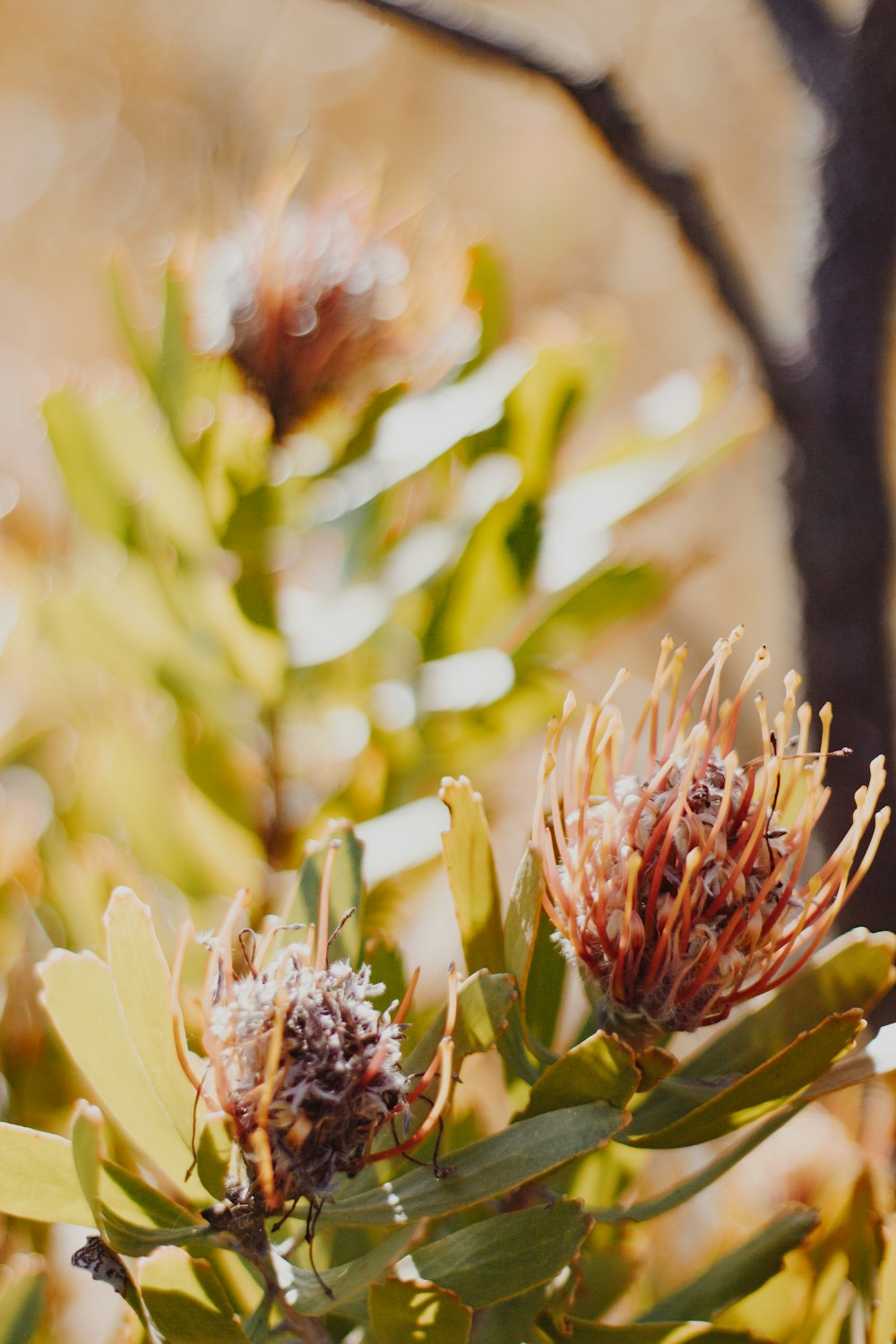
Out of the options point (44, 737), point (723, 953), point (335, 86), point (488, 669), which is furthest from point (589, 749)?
point (335, 86)

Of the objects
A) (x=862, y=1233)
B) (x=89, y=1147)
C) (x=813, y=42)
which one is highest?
(x=813, y=42)

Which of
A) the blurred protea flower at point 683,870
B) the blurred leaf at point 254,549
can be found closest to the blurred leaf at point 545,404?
the blurred leaf at point 254,549

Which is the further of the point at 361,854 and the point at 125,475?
the point at 125,475

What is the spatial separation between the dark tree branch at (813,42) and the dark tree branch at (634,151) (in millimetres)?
72

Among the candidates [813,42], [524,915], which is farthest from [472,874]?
[813,42]

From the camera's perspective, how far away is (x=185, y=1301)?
223 mm

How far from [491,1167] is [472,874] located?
0.06m

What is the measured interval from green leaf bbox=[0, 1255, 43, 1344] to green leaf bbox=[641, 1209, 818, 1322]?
16 cm

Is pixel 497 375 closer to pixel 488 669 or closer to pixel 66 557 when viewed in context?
pixel 488 669

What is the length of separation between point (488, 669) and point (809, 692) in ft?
0.41

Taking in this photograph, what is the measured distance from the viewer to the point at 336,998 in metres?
0.24

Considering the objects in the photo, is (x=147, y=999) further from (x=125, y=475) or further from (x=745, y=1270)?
(x=125, y=475)

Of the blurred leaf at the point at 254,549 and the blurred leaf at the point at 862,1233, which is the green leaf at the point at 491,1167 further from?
the blurred leaf at the point at 254,549

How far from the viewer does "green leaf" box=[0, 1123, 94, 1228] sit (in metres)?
0.23
